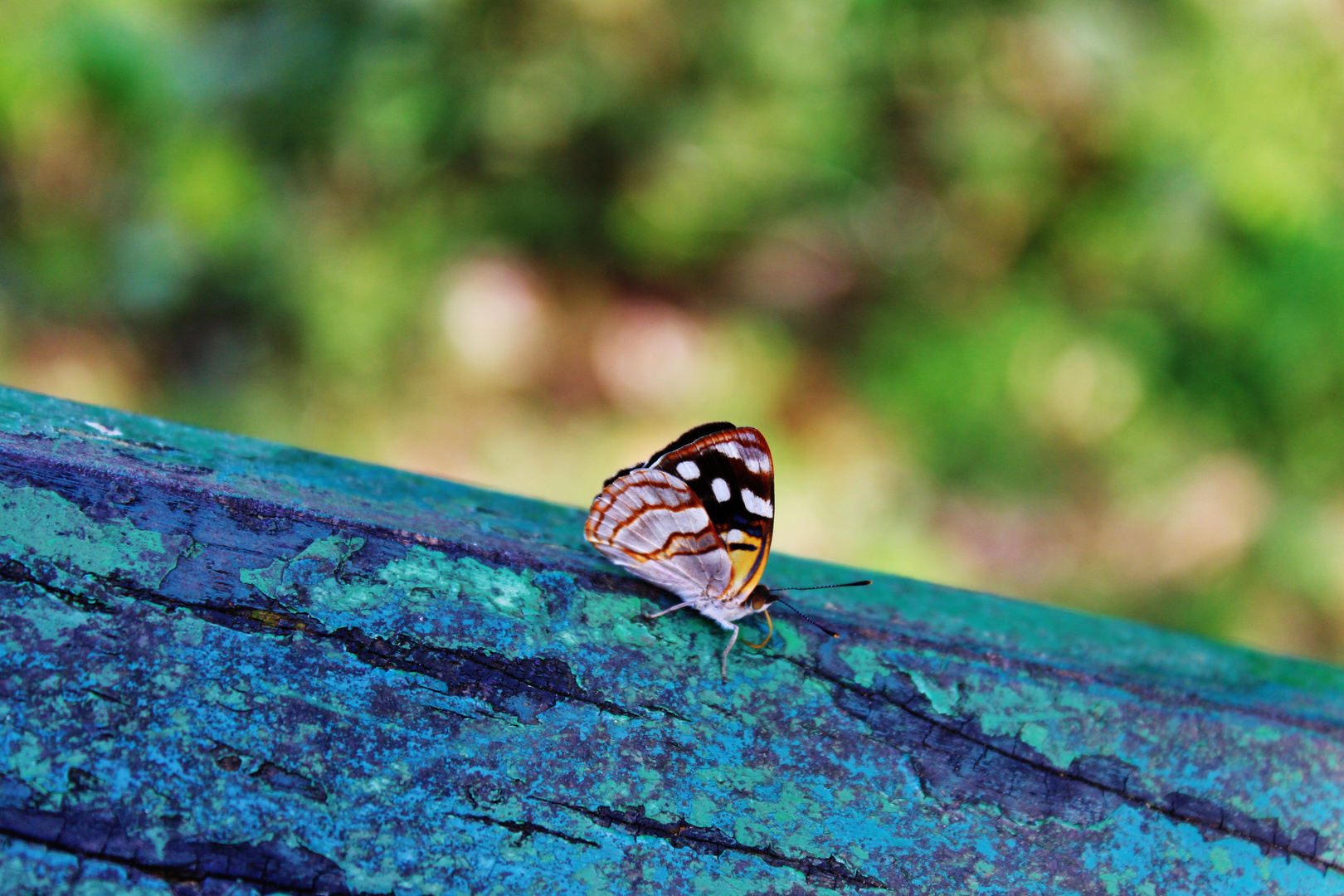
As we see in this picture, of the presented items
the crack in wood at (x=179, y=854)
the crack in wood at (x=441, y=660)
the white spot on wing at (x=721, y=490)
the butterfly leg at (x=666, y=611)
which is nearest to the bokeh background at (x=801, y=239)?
the white spot on wing at (x=721, y=490)

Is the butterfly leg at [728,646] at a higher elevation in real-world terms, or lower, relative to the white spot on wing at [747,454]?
lower

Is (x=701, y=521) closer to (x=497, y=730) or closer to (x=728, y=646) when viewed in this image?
(x=728, y=646)

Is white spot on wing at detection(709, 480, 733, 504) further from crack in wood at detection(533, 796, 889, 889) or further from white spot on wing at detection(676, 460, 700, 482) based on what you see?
crack in wood at detection(533, 796, 889, 889)

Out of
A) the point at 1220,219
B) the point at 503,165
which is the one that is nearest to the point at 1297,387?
the point at 1220,219

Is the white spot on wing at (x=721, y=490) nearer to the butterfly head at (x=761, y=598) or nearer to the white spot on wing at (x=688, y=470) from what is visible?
the white spot on wing at (x=688, y=470)

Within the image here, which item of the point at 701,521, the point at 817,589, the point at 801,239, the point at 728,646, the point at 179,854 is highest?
the point at 801,239

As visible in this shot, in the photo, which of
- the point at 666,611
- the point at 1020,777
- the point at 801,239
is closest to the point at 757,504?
the point at 666,611

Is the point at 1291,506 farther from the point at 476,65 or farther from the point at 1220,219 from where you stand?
the point at 476,65
